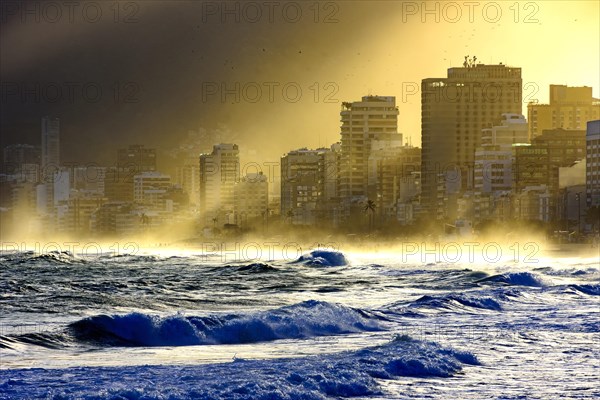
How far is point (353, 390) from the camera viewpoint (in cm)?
2059

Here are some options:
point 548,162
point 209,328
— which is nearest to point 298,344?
point 209,328

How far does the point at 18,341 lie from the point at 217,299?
56.1ft

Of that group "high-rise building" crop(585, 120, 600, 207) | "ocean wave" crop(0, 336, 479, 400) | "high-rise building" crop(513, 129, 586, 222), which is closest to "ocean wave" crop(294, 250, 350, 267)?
"ocean wave" crop(0, 336, 479, 400)

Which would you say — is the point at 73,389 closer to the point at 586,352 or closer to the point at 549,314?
the point at 586,352

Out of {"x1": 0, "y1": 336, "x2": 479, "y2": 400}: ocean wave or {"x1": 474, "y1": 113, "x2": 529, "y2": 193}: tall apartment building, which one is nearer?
{"x1": 0, "y1": 336, "x2": 479, "y2": 400}: ocean wave

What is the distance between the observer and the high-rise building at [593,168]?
482 feet

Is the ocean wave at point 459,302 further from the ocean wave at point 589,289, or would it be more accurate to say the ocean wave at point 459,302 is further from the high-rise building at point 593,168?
the high-rise building at point 593,168

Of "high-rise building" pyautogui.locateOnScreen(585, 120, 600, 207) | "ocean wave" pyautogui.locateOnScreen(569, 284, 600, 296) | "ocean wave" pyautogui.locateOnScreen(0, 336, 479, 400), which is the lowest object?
"ocean wave" pyautogui.locateOnScreen(569, 284, 600, 296)

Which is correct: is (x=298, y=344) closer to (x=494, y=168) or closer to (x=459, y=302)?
(x=459, y=302)

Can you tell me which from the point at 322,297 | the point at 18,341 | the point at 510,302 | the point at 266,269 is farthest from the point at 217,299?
the point at 266,269

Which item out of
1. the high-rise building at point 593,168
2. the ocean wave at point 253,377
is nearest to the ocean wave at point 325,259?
the ocean wave at point 253,377

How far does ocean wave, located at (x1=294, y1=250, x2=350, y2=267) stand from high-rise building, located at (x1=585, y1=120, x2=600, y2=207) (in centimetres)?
6158

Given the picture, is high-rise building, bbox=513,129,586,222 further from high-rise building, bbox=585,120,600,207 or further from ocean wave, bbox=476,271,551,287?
ocean wave, bbox=476,271,551,287

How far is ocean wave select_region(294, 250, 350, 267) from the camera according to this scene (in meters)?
86.1
